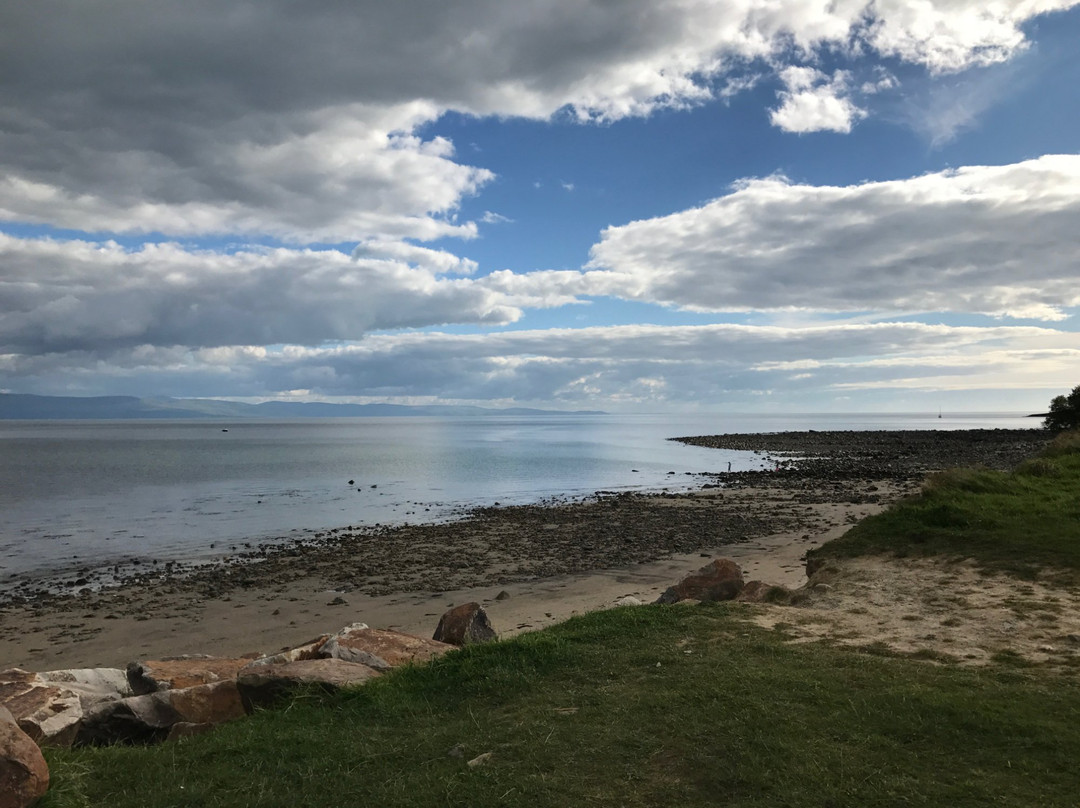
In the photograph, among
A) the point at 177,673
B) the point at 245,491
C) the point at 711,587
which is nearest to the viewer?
the point at 177,673

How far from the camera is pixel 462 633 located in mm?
11492

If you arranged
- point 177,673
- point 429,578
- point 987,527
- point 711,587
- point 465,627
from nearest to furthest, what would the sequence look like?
point 177,673, point 465,627, point 711,587, point 987,527, point 429,578

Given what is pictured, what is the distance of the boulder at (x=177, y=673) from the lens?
9.81 metres

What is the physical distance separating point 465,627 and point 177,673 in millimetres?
4294

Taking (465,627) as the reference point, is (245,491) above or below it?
below

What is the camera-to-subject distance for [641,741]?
6.19 m

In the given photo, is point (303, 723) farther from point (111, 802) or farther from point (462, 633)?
point (462, 633)

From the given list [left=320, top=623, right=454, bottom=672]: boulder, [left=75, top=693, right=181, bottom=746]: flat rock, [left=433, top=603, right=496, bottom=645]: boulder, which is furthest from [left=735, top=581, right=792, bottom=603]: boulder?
[left=75, top=693, right=181, bottom=746]: flat rock

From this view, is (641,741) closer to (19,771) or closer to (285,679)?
(285,679)

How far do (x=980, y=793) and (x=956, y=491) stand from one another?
1450 centimetres

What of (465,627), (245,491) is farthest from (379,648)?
(245,491)

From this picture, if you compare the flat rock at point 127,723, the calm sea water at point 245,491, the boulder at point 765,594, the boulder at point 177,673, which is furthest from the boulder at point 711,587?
the calm sea water at point 245,491

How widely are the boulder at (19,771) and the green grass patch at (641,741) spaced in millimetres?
153

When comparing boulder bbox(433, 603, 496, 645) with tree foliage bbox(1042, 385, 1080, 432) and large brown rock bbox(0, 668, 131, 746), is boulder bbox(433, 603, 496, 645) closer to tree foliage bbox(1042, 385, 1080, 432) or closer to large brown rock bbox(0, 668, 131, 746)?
large brown rock bbox(0, 668, 131, 746)
